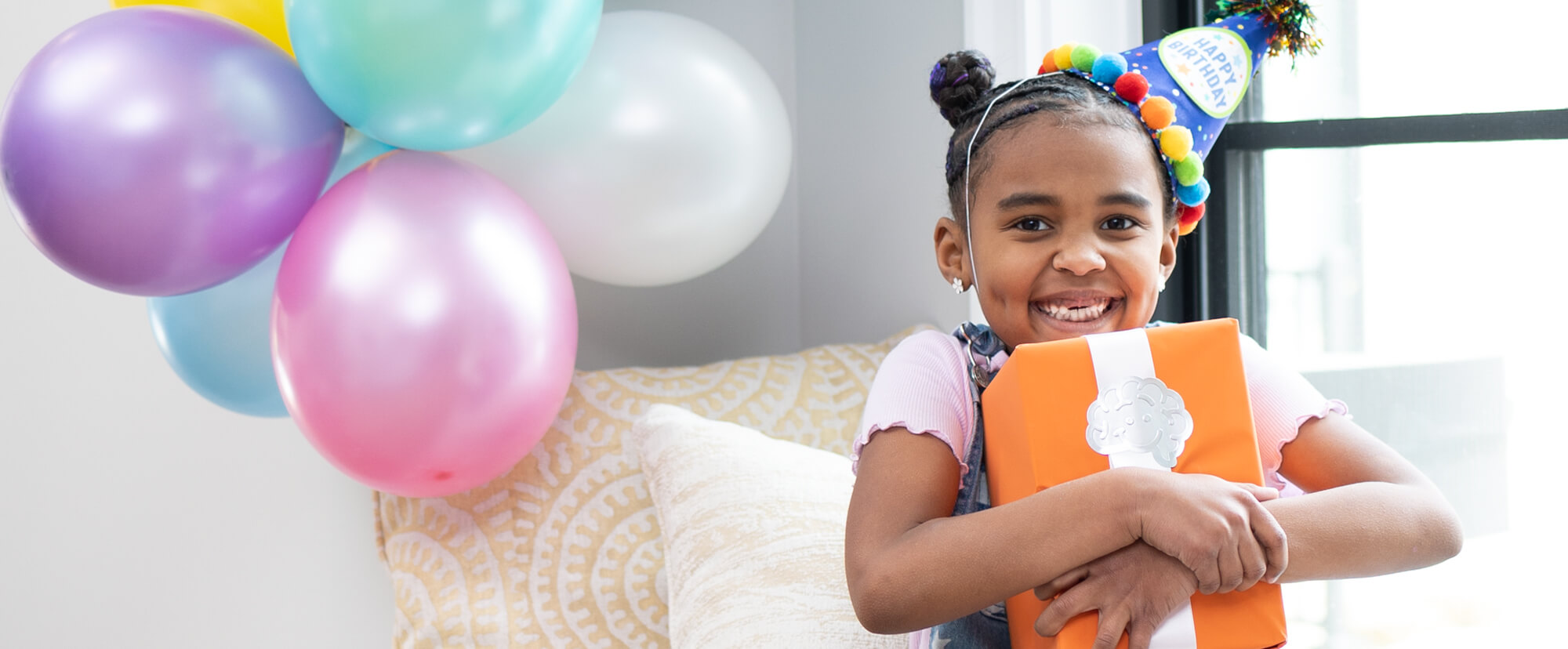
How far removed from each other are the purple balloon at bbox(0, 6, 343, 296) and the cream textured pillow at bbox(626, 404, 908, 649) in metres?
0.55

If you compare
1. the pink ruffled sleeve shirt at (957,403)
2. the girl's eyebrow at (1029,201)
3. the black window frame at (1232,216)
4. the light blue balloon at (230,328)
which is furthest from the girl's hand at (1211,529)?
the light blue balloon at (230,328)

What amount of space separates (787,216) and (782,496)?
93cm

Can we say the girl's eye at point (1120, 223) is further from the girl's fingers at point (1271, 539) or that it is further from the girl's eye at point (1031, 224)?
the girl's fingers at point (1271, 539)

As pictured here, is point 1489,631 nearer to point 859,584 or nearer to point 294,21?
point 859,584

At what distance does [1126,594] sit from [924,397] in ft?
0.77

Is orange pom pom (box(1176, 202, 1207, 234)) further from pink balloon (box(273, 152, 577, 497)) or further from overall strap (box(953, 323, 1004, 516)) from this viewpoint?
pink balloon (box(273, 152, 577, 497))

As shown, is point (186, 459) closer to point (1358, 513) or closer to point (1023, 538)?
→ point (1023, 538)

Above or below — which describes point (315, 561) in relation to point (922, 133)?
below

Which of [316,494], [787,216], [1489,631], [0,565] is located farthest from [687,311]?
[1489,631]

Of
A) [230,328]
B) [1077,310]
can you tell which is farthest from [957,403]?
[230,328]

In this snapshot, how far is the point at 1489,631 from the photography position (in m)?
1.25

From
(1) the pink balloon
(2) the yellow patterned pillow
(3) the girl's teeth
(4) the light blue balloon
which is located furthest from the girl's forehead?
(4) the light blue balloon

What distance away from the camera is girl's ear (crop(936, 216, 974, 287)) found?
102 cm

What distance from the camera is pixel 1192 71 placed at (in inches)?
39.3
